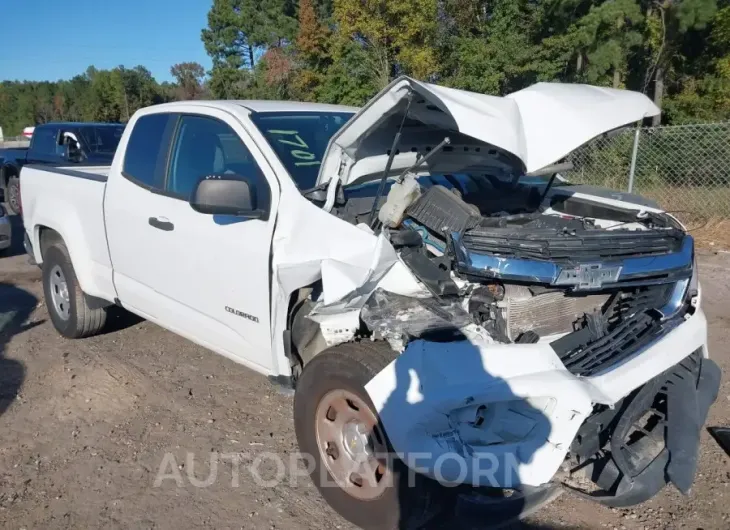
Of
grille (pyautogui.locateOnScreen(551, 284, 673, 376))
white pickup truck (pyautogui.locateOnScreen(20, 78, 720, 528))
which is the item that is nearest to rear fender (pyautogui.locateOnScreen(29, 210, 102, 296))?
white pickup truck (pyautogui.locateOnScreen(20, 78, 720, 528))

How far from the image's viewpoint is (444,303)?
2910 mm

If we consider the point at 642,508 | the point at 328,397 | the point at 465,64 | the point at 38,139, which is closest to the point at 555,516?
the point at 642,508

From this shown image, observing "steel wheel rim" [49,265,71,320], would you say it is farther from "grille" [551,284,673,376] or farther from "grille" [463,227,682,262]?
"grille" [551,284,673,376]

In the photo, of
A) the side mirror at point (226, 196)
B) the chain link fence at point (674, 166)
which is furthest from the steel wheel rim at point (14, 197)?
the side mirror at point (226, 196)

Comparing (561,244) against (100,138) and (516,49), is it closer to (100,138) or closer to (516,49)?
(100,138)

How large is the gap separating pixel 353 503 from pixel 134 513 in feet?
3.79

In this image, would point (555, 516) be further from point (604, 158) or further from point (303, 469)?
point (604, 158)

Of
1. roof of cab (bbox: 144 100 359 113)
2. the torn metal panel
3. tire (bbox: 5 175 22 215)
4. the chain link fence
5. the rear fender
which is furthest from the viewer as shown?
tire (bbox: 5 175 22 215)

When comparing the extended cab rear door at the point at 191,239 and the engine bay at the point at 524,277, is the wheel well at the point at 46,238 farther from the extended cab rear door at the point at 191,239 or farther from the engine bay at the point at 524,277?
the engine bay at the point at 524,277

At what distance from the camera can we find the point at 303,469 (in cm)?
363

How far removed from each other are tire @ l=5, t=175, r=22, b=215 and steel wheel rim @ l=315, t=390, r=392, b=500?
12.9 meters

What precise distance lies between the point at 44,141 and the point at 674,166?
38.0ft

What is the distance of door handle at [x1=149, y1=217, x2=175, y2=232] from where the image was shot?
161 inches

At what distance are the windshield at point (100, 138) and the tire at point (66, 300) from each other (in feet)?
23.2
